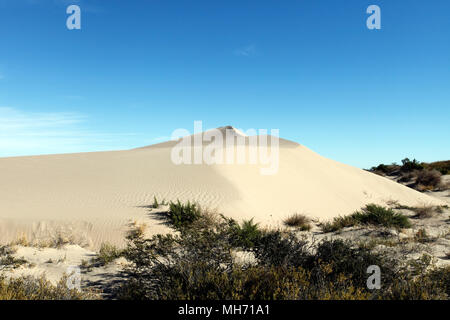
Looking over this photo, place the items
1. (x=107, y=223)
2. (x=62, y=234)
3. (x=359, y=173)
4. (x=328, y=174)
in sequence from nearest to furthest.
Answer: (x=62, y=234) < (x=107, y=223) < (x=328, y=174) < (x=359, y=173)

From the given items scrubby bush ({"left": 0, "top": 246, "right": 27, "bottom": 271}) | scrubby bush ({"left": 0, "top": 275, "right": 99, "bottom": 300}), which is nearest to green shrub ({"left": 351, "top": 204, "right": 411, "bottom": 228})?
scrubby bush ({"left": 0, "top": 275, "right": 99, "bottom": 300})

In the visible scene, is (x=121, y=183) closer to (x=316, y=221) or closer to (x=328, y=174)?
(x=316, y=221)

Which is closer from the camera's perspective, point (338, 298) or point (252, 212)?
point (338, 298)

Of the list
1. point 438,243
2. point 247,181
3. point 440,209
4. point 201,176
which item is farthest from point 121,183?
point 440,209

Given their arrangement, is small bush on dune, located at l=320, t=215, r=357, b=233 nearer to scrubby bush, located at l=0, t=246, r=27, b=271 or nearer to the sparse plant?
the sparse plant

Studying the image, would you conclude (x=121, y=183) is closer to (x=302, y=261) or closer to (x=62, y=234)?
(x=62, y=234)

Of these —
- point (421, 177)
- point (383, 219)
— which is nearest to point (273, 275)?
point (383, 219)

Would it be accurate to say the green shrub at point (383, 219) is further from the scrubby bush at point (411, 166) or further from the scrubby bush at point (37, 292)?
the scrubby bush at point (411, 166)

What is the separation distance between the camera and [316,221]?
35.1 feet

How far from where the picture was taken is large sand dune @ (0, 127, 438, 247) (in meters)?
8.51

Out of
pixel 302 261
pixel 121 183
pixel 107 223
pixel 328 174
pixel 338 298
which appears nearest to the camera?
pixel 338 298

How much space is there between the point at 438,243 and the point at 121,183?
12.2 m

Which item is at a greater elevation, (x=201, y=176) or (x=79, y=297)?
(x=201, y=176)

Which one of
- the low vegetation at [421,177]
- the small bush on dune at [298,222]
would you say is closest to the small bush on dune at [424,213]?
the small bush on dune at [298,222]
